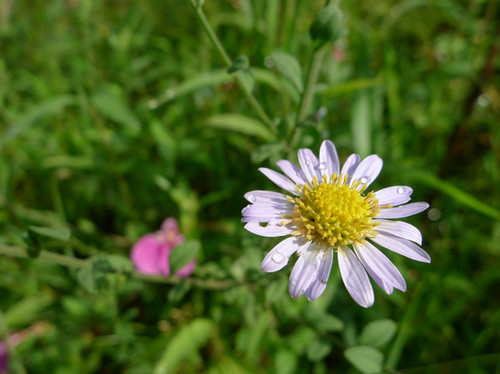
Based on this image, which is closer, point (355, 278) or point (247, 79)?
point (355, 278)

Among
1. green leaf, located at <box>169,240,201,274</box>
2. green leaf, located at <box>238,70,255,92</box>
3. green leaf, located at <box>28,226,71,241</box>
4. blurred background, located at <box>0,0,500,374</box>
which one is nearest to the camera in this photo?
green leaf, located at <box>28,226,71,241</box>

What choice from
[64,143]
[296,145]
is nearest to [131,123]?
[64,143]

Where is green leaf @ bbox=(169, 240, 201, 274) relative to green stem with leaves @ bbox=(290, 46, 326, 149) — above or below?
below

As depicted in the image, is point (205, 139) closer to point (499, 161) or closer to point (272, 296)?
point (272, 296)

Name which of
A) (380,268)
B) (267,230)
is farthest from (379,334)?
(267,230)

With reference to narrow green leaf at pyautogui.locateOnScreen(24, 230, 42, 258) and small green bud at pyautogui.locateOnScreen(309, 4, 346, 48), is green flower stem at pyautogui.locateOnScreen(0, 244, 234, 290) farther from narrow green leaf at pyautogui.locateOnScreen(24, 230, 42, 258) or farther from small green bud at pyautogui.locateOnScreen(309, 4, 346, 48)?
small green bud at pyautogui.locateOnScreen(309, 4, 346, 48)

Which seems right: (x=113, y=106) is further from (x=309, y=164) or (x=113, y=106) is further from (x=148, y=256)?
(x=309, y=164)

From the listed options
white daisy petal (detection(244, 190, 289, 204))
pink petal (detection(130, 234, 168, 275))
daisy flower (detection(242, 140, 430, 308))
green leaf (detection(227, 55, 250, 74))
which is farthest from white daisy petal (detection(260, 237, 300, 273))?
pink petal (detection(130, 234, 168, 275))
